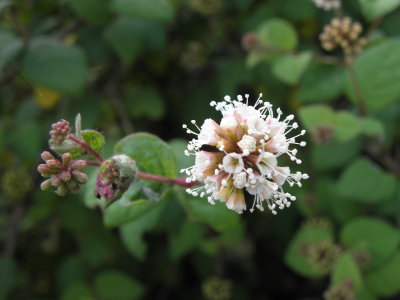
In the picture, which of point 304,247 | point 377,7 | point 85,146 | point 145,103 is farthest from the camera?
point 145,103

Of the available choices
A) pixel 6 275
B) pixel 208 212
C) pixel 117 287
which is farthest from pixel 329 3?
pixel 6 275

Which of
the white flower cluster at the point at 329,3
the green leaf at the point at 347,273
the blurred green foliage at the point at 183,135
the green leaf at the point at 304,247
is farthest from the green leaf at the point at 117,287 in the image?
the white flower cluster at the point at 329,3

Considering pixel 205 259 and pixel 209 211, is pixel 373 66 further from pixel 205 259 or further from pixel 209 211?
pixel 205 259

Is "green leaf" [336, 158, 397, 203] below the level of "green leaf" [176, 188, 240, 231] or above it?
above

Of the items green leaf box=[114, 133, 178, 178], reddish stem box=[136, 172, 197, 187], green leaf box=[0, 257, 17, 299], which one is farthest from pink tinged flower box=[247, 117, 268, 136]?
green leaf box=[0, 257, 17, 299]

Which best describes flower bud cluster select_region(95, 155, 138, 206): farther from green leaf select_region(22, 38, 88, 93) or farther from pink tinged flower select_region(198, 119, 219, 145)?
green leaf select_region(22, 38, 88, 93)

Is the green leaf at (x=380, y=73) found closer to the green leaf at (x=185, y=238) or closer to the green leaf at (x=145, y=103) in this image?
the green leaf at (x=185, y=238)

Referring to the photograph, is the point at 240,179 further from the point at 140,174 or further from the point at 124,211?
the point at 124,211
